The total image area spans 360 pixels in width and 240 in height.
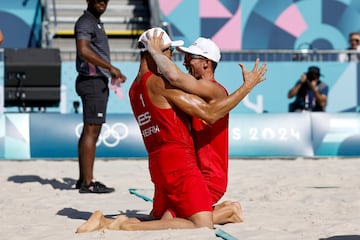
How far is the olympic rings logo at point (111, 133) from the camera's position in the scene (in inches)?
470

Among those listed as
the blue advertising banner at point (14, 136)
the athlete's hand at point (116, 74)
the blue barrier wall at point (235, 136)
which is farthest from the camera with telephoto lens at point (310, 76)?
the athlete's hand at point (116, 74)

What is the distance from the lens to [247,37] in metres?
17.0

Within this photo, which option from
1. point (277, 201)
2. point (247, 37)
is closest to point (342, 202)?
point (277, 201)

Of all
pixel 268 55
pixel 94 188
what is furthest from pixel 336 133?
pixel 94 188

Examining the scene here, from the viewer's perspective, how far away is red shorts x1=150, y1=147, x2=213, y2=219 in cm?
557

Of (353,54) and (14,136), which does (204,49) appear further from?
(353,54)

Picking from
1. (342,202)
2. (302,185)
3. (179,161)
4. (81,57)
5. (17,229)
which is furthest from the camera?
(302,185)

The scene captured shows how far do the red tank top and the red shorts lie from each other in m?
0.04

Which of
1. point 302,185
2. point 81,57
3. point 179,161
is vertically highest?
point 81,57

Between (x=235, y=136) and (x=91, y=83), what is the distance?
176 inches

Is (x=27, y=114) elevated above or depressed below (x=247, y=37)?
below

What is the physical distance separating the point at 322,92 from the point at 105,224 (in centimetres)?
864

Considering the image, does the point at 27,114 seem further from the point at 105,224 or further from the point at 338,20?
the point at 338,20

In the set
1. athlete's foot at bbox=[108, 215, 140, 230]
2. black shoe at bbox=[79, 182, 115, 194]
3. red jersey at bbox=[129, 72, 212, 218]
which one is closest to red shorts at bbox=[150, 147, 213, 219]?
red jersey at bbox=[129, 72, 212, 218]
